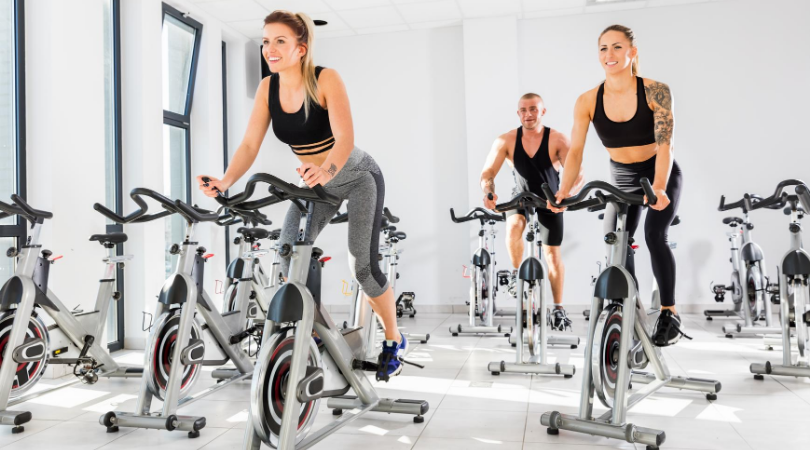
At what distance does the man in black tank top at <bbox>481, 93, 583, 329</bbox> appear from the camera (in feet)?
12.8

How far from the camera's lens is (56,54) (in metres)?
3.81

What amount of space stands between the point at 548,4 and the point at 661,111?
3.50 metres

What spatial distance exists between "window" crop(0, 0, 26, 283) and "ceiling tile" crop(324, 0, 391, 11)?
2.62m

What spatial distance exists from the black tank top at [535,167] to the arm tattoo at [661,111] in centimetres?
125

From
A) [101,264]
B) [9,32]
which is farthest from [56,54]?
[101,264]

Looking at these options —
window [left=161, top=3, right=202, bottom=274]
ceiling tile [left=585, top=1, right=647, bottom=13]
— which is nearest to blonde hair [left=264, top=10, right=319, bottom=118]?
window [left=161, top=3, right=202, bottom=274]

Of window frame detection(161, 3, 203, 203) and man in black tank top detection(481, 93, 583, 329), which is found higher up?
window frame detection(161, 3, 203, 203)

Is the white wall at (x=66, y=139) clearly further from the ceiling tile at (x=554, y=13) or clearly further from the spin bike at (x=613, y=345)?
the ceiling tile at (x=554, y=13)

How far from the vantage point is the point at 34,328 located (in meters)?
3.00

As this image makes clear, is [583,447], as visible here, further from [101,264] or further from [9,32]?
[9,32]

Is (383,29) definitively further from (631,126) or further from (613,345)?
(613,345)

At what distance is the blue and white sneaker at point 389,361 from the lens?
95.5 inches

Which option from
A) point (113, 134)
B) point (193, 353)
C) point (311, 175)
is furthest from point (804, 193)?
point (113, 134)

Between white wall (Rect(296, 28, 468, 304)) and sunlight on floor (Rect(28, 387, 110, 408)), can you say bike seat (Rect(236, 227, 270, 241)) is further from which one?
white wall (Rect(296, 28, 468, 304))
